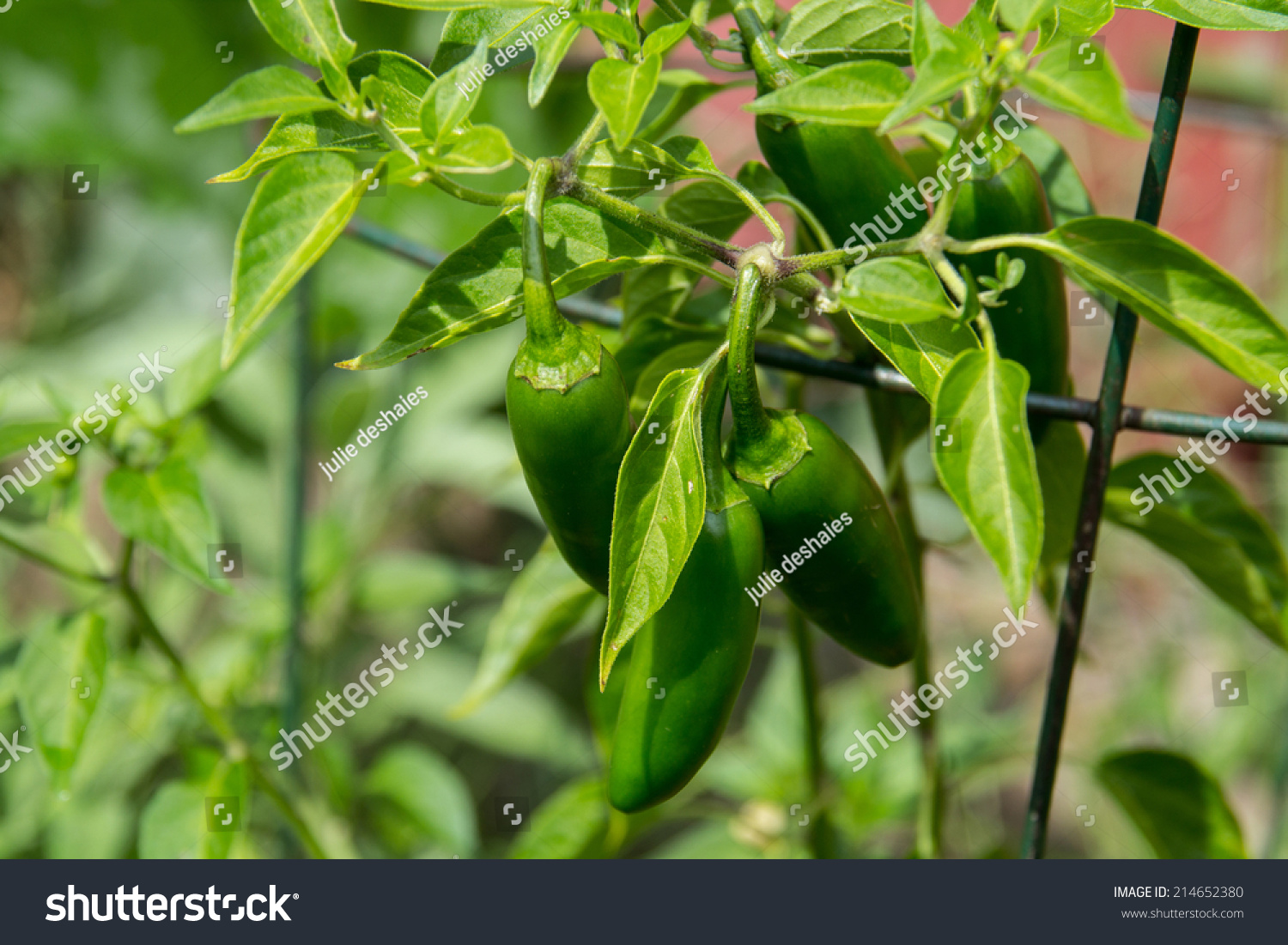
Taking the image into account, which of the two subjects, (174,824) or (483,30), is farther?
(174,824)

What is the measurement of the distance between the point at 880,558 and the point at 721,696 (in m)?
0.09

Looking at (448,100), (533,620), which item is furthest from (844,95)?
(533,620)

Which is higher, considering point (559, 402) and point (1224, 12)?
point (1224, 12)

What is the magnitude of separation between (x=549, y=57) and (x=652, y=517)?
0.16m

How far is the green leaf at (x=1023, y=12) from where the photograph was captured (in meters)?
0.33

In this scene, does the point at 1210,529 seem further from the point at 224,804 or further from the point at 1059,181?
the point at 224,804

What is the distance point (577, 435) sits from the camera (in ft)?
1.28

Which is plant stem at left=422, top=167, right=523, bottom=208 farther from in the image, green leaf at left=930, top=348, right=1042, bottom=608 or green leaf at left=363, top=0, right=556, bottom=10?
green leaf at left=930, top=348, right=1042, bottom=608

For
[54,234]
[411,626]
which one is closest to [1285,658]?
[411,626]

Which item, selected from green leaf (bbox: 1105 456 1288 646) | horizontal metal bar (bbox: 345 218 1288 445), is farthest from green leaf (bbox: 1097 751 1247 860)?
horizontal metal bar (bbox: 345 218 1288 445)

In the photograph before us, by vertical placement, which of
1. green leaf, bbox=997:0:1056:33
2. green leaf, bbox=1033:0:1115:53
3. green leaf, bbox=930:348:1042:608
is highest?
green leaf, bbox=997:0:1056:33

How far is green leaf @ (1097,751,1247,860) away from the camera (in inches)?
23.7

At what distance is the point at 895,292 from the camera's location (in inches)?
14.5

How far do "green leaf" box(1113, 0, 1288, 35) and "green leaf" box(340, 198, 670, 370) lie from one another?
0.20 m
